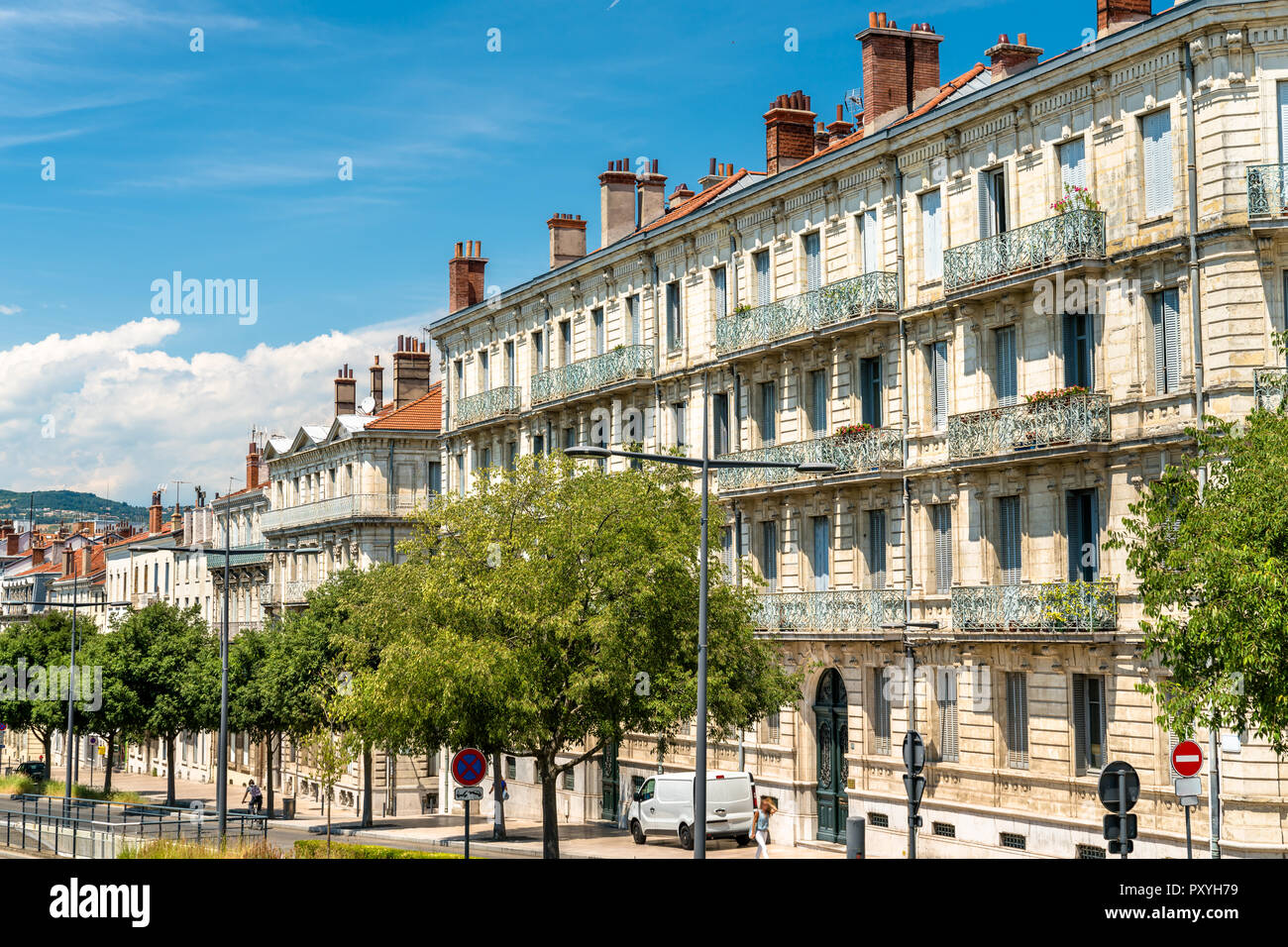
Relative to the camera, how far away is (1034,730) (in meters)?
31.6

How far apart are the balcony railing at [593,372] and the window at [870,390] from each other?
32.5 ft

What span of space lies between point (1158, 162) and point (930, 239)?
23.7 feet

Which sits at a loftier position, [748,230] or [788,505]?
[748,230]

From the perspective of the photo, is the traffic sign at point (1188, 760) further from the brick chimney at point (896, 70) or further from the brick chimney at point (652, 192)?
the brick chimney at point (652, 192)

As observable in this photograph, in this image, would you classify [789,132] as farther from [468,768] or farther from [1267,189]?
[468,768]

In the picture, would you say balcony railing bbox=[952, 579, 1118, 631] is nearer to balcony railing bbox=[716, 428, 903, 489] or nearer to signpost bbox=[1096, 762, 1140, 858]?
balcony railing bbox=[716, 428, 903, 489]

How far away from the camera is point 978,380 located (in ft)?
110

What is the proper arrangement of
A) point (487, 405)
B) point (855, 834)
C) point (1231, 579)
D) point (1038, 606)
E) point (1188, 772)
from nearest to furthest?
point (1231, 579) < point (1188, 772) < point (855, 834) < point (1038, 606) < point (487, 405)

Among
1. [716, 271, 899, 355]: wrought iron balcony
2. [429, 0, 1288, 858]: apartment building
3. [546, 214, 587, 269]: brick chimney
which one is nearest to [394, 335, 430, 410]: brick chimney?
[546, 214, 587, 269]: brick chimney

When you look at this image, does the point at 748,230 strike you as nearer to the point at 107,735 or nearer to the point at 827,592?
the point at 827,592

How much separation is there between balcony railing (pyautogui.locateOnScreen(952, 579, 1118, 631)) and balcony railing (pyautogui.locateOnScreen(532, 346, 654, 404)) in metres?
16.0

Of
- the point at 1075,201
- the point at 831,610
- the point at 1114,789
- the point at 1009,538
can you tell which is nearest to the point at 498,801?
the point at 831,610
